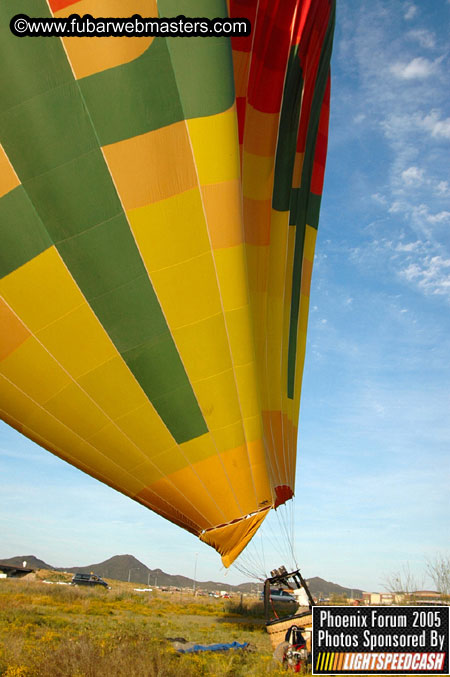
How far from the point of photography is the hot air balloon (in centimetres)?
605

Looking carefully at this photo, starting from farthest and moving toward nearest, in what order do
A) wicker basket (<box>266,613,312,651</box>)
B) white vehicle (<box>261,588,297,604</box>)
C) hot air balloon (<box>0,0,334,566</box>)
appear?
white vehicle (<box>261,588,297,604</box>), wicker basket (<box>266,613,312,651</box>), hot air balloon (<box>0,0,334,566</box>)

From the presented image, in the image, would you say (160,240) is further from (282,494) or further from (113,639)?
(113,639)

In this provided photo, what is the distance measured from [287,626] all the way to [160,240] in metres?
7.28

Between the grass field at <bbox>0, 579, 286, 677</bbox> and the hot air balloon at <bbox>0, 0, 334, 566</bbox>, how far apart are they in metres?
2.18

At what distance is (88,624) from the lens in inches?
564

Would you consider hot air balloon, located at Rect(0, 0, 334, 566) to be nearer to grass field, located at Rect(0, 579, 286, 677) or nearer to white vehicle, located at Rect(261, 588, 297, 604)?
grass field, located at Rect(0, 579, 286, 677)

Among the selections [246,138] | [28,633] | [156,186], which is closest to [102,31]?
[156,186]

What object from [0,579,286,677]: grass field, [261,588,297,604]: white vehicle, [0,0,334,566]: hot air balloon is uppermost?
[0,0,334,566]: hot air balloon

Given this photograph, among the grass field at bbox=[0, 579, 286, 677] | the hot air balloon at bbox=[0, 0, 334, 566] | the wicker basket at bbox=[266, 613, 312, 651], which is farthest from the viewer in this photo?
the wicker basket at bbox=[266, 613, 312, 651]

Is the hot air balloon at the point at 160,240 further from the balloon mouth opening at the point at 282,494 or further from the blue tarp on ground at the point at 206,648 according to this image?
the blue tarp on ground at the point at 206,648

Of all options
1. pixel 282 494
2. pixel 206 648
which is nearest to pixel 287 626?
pixel 282 494

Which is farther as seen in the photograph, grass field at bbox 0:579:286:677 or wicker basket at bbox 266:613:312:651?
wicker basket at bbox 266:613:312:651

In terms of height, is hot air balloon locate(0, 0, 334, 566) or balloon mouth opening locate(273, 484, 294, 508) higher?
hot air balloon locate(0, 0, 334, 566)

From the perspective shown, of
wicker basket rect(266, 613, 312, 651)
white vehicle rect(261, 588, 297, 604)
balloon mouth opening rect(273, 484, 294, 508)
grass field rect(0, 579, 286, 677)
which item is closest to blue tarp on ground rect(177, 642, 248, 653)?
grass field rect(0, 579, 286, 677)
